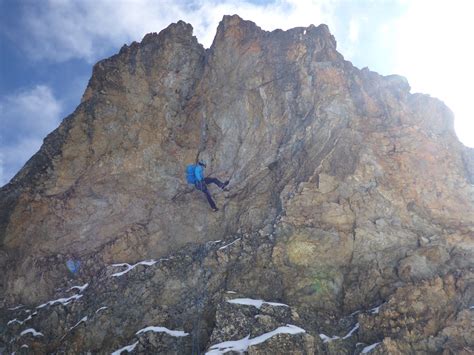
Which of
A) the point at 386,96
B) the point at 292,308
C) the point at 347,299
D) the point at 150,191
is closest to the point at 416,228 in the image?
the point at 347,299

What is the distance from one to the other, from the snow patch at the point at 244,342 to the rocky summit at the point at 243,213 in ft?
0.24

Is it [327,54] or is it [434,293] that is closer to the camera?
[434,293]

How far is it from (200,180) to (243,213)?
311 cm

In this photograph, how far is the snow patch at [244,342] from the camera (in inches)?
629

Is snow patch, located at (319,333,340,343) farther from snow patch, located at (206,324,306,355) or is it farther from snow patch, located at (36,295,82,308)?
snow patch, located at (36,295,82,308)

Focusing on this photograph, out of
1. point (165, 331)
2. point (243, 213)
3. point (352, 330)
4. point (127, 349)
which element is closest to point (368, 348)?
point (352, 330)

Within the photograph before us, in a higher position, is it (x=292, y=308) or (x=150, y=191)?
(x=150, y=191)

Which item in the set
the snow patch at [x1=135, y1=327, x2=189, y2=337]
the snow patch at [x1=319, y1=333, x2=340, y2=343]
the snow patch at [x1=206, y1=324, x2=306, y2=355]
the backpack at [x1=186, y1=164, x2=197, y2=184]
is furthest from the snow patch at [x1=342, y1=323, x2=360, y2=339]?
the backpack at [x1=186, y1=164, x2=197, y2=184]

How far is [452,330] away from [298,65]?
52.2 feet

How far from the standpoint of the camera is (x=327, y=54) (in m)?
25.5

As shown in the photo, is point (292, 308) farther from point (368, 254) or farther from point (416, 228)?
point (416, 228)

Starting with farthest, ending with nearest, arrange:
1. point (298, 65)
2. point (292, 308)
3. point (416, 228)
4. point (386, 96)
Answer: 1. point (298, 65)
2. point (386, 96)
3. point (416, 228)
4. point (292, 308)

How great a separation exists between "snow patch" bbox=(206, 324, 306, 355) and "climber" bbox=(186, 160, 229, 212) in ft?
28.8

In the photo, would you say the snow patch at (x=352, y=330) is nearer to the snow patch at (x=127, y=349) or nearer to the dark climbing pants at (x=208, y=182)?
the snow patch at (x=127, y=349)
